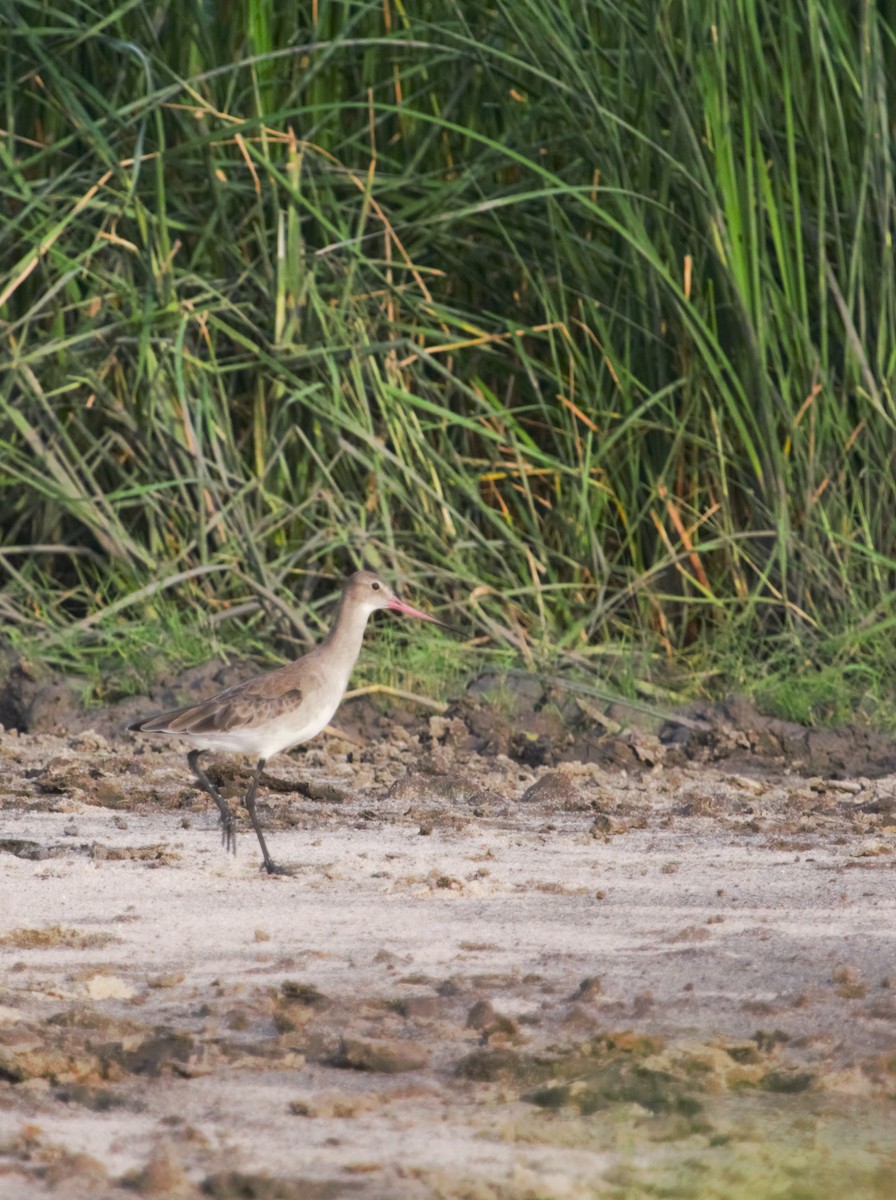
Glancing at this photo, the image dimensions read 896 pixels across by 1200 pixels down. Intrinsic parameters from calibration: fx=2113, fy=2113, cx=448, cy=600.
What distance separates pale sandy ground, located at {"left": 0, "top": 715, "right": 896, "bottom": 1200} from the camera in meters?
2.63

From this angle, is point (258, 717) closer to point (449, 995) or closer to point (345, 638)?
point (345, 638)

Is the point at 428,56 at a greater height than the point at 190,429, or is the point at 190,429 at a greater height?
the point at 428,56

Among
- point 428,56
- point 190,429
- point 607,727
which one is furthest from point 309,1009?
point 428,56

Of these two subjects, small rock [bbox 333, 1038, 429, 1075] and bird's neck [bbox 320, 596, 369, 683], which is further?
bird's neck [bbox 320, 596, 369, 683]

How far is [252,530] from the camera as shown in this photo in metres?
6.64

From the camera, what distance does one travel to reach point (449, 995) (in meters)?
3.36

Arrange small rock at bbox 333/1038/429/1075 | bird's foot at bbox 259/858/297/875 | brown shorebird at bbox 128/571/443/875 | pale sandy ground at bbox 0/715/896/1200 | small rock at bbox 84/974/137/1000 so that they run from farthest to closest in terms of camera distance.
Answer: brown shorebird at bbox 128/571/443/875
bird's foot at bbox 259/858/297/875
small rock at bbox 84/974/137/1000
small rock at bbox 333/1038/429/1075
pale sandy ground at bbox 0/715/896/1200

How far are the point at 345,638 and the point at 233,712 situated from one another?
52 centimetres

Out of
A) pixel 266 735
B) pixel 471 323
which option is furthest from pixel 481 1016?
pixel 471 323

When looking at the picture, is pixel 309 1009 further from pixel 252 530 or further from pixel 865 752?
pixel 252 530

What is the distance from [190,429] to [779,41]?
2247 mm

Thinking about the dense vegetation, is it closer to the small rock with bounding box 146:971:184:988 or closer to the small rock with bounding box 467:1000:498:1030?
the small rock with bounding box 146:971:184:988

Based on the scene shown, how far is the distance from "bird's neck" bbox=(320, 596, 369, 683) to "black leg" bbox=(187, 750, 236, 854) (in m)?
0.40

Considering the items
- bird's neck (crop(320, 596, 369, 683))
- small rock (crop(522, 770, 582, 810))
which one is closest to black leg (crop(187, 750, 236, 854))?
bird's neck (crop(320, 596, 369, 683))
